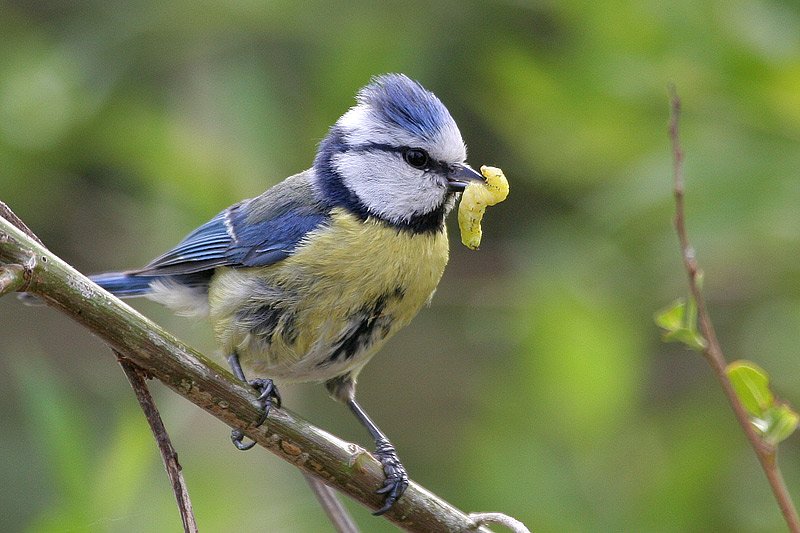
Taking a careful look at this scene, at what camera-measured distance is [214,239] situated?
246cm

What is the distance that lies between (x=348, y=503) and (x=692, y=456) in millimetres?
1081

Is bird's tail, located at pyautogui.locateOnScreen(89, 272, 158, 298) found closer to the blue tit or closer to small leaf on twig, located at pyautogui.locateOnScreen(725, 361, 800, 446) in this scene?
the blue tit

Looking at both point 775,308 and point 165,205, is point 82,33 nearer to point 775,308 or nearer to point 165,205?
point 165,205

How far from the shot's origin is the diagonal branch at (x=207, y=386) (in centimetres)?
122

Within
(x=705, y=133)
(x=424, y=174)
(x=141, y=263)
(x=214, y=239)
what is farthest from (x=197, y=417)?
(x=705, y=133)

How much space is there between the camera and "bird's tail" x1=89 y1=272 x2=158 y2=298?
8.50 feet

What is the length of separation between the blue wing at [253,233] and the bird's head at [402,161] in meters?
0.08

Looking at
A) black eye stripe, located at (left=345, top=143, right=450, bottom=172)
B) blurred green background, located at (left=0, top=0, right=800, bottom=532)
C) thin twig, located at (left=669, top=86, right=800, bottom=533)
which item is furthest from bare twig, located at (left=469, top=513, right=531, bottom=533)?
black eye stripe, located at (left=345, top=143, right=450, bottom=172)

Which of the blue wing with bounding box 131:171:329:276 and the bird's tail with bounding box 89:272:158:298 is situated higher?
the blue wing with bounding box 131:171:329:276

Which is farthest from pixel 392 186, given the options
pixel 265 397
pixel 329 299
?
pixel 265 397

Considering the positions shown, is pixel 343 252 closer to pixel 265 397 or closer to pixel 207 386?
pixel 265 397

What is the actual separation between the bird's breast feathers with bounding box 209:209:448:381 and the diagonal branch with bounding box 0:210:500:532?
59cm

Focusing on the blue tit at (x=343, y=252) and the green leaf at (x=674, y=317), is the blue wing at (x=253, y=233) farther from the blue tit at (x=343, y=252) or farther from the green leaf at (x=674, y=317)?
the green leaf at (x=674, y=317)

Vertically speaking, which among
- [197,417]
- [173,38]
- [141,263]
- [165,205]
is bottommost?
[197,417]
